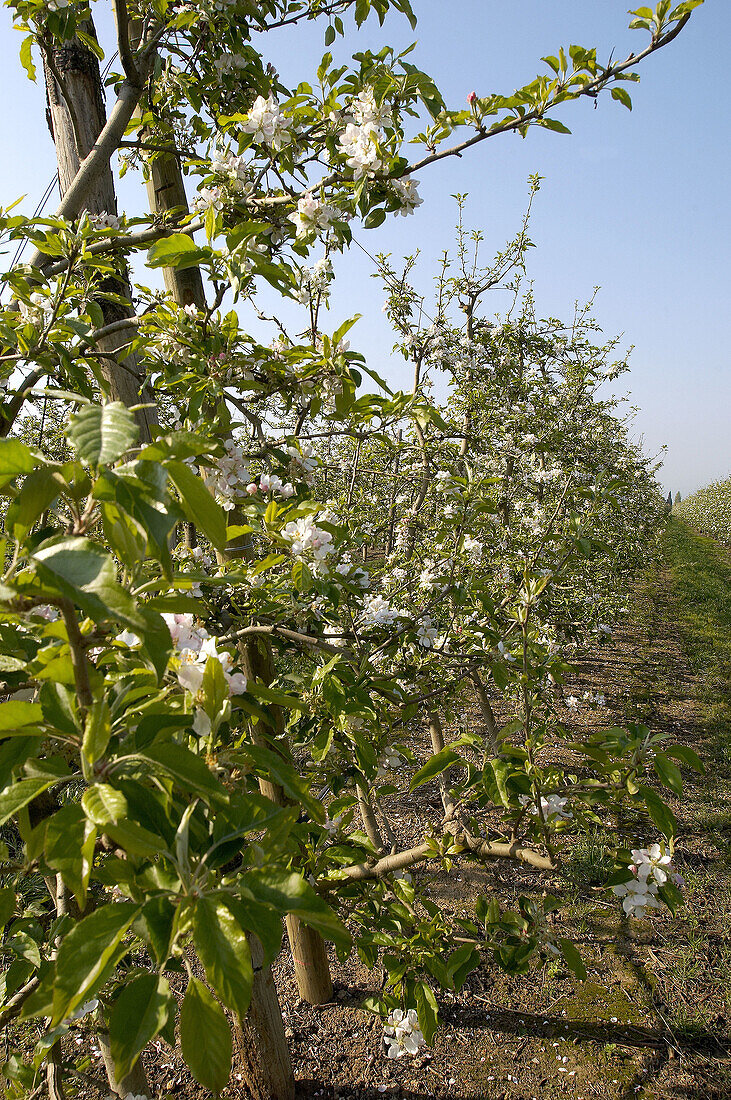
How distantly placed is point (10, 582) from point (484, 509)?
131 centimetres

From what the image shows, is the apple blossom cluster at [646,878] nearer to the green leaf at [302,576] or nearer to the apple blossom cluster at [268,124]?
the green leaf at [302,576]

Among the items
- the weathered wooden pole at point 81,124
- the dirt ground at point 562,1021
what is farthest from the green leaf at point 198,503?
the dirt ground at point 562,1021

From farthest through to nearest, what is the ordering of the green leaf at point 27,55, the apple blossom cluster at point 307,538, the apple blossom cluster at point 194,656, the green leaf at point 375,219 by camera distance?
the green leaf at point 27,55, the green leaf at point 375,219, the apple blossom cluster at point 307,538, the apple blossom cluster at point 194,656

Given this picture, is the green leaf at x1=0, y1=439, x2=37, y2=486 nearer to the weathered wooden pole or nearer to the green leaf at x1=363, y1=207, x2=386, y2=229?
the green leaf at x1=363, y1=207, x2=386, y2=229

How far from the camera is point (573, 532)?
5.43 ft

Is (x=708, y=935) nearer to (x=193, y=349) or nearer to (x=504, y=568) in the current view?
(x=504, y=568)

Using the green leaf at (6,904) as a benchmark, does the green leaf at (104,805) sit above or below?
above

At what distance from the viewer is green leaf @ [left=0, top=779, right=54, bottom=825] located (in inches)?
24.0

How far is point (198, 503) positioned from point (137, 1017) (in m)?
0.45

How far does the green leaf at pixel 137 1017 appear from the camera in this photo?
543 millimetres

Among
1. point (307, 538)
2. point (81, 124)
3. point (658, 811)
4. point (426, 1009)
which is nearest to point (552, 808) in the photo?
point (658, 811)

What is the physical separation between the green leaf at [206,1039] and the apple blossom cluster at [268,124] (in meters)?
1.56

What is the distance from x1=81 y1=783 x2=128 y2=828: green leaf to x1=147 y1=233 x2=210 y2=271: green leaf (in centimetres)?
91

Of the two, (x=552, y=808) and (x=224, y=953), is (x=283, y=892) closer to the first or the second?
(x=224, y=953)
